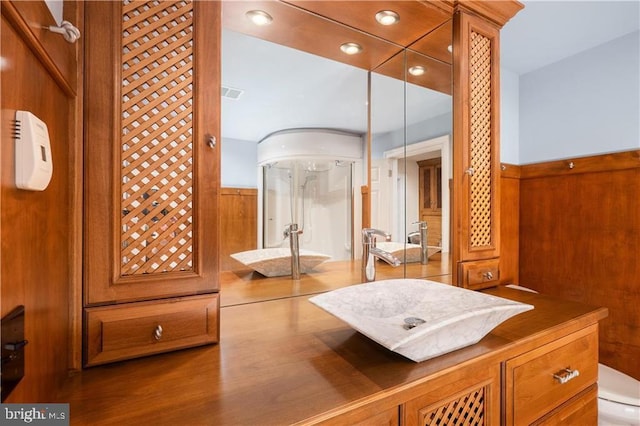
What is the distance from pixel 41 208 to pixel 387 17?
149 cm

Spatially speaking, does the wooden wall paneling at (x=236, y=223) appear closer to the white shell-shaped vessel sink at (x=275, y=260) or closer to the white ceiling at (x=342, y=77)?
the white shell-shaped vessel sink at (x=275, y=260)

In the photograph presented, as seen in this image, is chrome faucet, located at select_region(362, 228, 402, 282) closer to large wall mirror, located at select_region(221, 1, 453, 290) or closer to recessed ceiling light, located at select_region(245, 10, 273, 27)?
large wall mirror, located at select_region(221, 1, 453, 290)

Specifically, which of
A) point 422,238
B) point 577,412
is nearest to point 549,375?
point 577,412

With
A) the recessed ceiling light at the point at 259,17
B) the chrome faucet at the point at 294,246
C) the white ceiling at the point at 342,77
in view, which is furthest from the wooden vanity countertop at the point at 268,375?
the recessed ceiling light at the point at 259,17

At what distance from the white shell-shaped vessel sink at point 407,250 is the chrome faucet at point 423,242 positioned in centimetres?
2

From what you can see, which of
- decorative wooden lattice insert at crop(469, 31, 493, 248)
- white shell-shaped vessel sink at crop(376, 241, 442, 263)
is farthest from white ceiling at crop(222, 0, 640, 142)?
white shell-shaped vessel sink at crop(376, 241, 442, 263)

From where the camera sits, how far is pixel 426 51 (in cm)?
Result: 167

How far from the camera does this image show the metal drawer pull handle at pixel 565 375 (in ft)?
3.39

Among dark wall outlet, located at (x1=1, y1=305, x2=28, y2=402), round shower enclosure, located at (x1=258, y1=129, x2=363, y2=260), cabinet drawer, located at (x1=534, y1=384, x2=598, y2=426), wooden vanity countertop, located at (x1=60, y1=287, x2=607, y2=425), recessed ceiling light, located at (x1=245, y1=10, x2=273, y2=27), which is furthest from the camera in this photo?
round shower enclosure, located at (x1=258, y1=129, x2=363, y2=260)

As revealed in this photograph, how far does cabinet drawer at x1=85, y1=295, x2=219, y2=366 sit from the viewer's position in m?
0.77

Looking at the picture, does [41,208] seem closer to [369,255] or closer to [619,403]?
[369,255]

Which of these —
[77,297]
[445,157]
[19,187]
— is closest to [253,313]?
[77,297]

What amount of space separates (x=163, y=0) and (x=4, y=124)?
66cm

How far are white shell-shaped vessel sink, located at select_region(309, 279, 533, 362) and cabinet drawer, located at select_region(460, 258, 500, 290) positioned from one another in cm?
39
